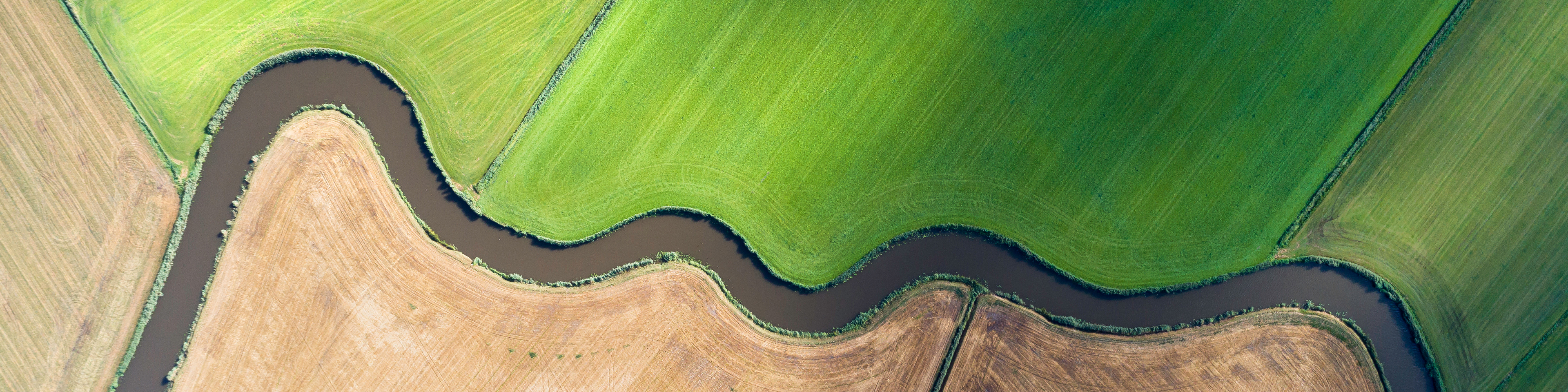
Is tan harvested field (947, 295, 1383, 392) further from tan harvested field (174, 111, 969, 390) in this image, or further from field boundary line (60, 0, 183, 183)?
field boundary line (60, 0, 183, 183)

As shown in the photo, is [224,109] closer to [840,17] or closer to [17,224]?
[17,224]

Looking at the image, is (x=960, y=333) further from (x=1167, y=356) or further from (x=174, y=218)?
(x=174, y=218)

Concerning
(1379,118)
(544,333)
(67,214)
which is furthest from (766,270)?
(67,214)

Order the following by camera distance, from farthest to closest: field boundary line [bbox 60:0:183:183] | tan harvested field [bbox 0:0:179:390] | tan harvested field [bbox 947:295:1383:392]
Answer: tan harvested field [bbox 947:295:1383:392] < field boundary line [bbox 60:0:183:183] < tan harvested field [bbox 0:0:179:390]

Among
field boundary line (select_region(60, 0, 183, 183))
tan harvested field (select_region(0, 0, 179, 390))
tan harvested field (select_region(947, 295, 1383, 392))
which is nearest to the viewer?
tan harvested field (select_region(0, 0, 179, 390))

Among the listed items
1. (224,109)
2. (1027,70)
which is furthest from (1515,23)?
(224,109)

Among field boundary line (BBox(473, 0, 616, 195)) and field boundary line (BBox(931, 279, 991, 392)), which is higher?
field boundary line (BBox(473, 0, 616, 195))

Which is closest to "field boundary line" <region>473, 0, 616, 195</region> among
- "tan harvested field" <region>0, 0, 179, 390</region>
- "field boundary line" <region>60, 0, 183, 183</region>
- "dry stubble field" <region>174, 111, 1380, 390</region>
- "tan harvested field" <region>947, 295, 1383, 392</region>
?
"dry stubble field" <region>174, 111, 1380, 390</region>

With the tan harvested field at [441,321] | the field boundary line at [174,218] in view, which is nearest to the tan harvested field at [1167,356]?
the tan harvested field at [441,321]
